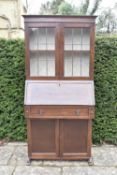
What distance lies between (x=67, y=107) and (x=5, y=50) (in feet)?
4.74

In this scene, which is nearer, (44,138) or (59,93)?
(59,93)

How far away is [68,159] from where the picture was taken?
127 inches

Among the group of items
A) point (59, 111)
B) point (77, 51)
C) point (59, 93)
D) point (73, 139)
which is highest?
point (77, 51)

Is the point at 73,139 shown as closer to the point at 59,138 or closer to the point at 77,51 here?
the point at 59,138

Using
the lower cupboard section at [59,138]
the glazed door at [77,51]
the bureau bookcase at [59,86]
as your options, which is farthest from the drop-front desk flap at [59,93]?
the lower cupboard section at [59,138]

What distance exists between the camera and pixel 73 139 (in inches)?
124

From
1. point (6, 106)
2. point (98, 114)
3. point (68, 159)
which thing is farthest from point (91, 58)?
point (6, 106)

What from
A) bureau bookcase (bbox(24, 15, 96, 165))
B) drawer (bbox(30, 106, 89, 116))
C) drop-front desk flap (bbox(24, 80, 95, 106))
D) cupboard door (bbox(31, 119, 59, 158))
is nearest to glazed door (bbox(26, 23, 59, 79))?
bureau bookcase (bbox(24, 15, 96, 165))

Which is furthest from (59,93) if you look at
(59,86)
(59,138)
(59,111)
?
(59,138)

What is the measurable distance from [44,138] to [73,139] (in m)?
0.39

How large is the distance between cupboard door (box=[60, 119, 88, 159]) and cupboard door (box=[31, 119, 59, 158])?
9 cm

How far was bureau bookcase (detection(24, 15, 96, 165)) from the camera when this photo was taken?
9.87 ft

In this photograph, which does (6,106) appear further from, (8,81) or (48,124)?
(48,124)

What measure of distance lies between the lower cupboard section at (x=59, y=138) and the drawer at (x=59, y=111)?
120 millimetres
